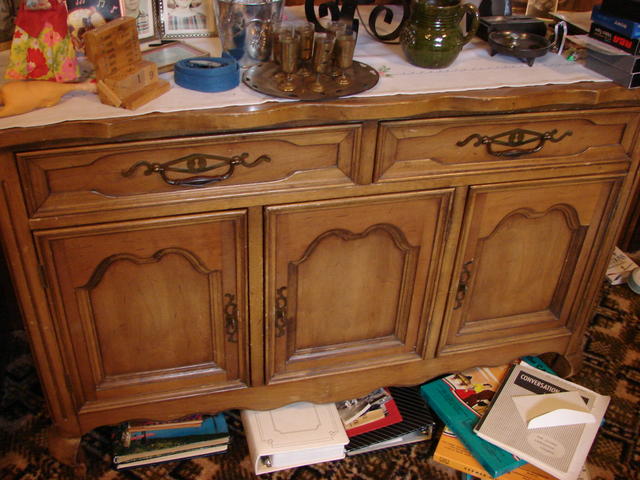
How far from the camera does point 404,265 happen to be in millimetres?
1546

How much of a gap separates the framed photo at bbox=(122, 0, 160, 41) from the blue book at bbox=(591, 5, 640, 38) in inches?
39.3

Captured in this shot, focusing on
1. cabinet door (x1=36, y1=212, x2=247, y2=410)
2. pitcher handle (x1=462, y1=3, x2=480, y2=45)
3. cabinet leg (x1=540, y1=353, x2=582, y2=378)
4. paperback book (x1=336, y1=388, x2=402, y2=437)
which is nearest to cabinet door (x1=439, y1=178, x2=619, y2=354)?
cabinet leg (x1=540, y1=353, x2=582, y2=378)

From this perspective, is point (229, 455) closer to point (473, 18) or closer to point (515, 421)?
point (515, 421)

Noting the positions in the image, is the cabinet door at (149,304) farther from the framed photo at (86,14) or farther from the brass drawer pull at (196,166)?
the framed photo at (86,14)

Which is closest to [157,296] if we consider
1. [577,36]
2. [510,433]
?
[510,433]

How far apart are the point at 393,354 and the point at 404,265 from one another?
270 millimetres

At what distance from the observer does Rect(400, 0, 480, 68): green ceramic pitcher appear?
55.5 inches

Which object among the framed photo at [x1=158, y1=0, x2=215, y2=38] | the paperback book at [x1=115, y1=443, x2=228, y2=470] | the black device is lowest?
the paperback book at [x1=115, y1=443, x2=228, y2=470]

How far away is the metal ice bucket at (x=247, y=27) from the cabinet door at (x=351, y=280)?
0.35 metres

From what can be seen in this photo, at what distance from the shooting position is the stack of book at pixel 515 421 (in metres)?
1.59

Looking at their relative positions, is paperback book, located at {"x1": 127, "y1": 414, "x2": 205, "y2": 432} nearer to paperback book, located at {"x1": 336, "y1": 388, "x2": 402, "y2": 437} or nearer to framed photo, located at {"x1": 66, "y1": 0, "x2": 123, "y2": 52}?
paperback book, located at {"x1": 336, "y1": 388, "x2": 402, "y2": 437}

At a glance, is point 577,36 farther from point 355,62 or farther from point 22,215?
point 22,215

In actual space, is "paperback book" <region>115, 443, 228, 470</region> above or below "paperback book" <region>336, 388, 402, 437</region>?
below

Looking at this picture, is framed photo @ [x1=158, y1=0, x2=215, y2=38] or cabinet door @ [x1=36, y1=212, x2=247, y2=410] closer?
cabinet door @ [x1=36, y1=212, x2=247, y2=410]
